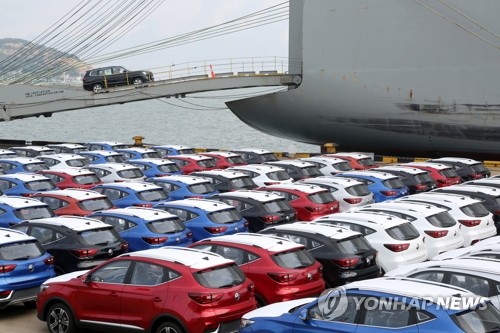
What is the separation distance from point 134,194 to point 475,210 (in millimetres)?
8084

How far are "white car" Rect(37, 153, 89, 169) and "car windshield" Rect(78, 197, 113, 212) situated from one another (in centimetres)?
887

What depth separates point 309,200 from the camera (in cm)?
1923

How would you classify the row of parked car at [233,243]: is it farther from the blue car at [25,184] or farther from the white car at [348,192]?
the blue car at [25,184]

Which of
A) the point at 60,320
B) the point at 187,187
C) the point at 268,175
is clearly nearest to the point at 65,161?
the point at 268,175

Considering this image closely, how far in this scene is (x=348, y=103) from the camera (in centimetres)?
3831

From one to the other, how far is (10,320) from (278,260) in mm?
4411

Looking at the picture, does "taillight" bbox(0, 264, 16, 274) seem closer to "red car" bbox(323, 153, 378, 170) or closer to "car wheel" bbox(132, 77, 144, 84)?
"red car" bbox(323, 153, 378, 170)

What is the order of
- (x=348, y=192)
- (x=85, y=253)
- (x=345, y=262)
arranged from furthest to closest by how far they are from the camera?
(x=348, y=192) < (x=85, y=253) < (x=345, y=262)

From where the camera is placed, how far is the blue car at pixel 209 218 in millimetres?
16484

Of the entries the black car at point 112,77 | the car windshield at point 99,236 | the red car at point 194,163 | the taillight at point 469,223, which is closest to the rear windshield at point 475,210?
the taillight at point 469,223

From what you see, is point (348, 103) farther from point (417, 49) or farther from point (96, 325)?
point (96, 325)

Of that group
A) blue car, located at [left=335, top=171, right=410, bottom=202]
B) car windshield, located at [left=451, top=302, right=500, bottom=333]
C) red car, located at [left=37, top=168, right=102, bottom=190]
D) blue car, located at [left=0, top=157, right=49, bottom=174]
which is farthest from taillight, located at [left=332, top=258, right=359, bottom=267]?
blue car, located at [left=0, top=157, right=49, bottom=174]

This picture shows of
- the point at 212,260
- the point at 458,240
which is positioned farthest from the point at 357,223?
the point at 212,260

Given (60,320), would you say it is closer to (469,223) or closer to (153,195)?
(153,195)
